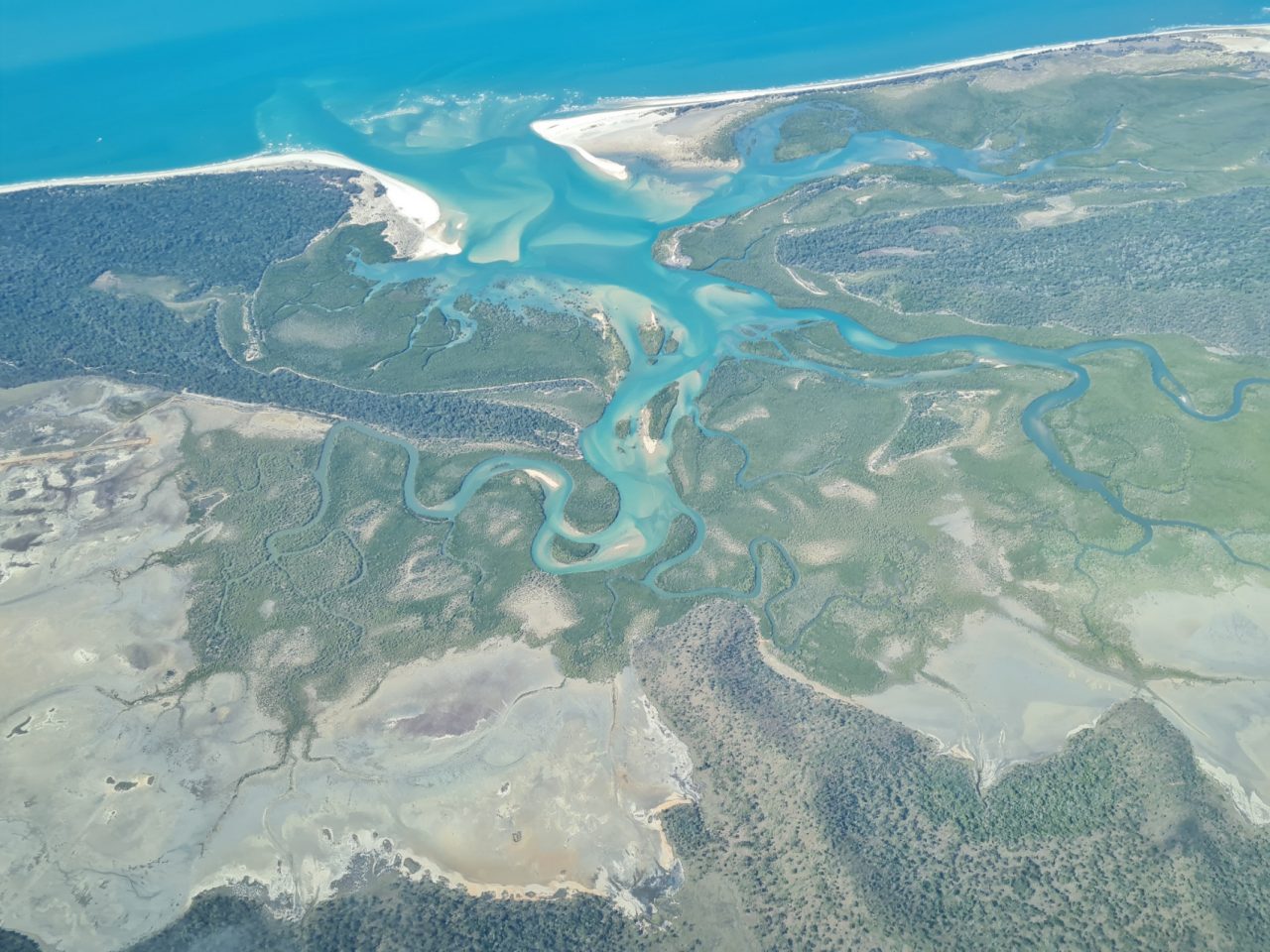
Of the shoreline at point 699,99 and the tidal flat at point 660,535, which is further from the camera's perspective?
the shoreline at point 699,99

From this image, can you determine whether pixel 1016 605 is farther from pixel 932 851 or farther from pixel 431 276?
pixel 431 276

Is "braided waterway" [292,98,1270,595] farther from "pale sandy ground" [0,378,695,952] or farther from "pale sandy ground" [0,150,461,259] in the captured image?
"pale sandy ground" [0,378,695,952]

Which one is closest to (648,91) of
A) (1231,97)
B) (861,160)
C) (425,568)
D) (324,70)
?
(861,160)

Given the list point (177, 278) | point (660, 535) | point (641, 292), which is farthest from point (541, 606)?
point (177, 278)

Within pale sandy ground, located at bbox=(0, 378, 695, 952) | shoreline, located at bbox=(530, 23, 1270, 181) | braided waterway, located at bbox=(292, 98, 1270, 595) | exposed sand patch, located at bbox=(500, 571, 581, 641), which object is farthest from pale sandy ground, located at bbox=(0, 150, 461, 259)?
exposed sand patch, located at bbox=(500, 571, 581, 641)

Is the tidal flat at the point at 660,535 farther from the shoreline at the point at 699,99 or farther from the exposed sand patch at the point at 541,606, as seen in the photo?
the shoreline at the point at 699,99

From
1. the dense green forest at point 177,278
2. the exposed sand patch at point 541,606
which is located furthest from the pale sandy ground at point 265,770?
the dense green forest at point 177,278
